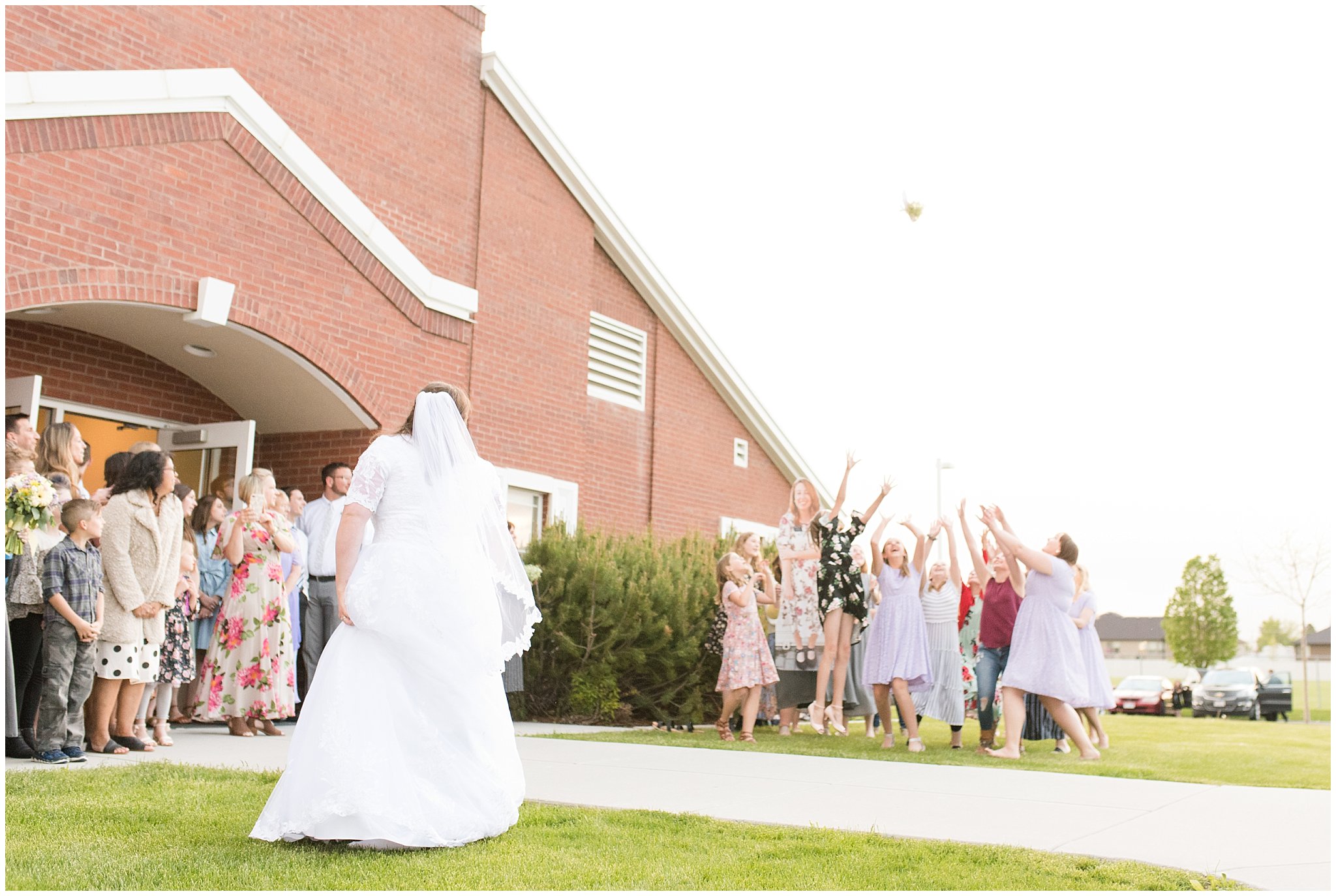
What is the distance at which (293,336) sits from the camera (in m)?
11.4

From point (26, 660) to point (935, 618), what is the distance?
6869 mm

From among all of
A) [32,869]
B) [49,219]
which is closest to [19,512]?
[32,869]

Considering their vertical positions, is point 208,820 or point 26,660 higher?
point 26,660

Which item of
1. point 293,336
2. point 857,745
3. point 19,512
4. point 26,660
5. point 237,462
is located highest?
point 293,336

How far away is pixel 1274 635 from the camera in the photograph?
82.8m

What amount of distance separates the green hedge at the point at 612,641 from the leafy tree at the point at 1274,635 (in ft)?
259

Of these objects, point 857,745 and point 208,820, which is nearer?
point 208,820

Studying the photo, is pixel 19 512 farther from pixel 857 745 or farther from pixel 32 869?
pixel 857 745

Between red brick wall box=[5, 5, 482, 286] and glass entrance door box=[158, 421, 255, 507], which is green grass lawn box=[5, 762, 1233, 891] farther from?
red brick wall box=[5, 5, 482, 286]

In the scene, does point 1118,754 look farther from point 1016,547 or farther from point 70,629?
point 70,629

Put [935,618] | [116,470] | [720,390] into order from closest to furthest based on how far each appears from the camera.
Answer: [116,470] < [935,618] < [720,390]

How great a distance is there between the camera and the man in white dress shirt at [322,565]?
1053 centimetres

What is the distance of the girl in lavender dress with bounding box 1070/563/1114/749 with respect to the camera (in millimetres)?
10750

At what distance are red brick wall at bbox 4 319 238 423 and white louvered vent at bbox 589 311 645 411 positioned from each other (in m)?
4.80
